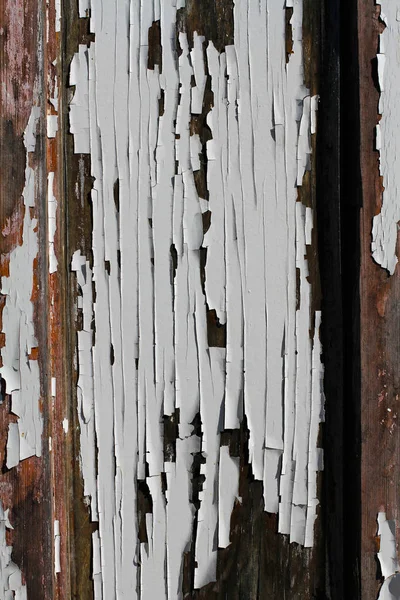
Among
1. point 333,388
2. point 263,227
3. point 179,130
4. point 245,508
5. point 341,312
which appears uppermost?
point 179,130

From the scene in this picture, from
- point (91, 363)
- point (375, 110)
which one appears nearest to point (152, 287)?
point (91, 363)

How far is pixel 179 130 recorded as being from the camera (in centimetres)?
80

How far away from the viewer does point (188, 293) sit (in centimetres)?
81

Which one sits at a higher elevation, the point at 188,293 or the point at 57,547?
the point at 188,293

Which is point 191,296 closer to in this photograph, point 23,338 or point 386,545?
point 23,338

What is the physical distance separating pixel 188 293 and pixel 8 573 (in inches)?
17.0

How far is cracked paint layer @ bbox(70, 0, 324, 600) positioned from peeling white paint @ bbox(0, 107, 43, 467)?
0.25 feet

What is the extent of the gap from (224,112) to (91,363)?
39 cm

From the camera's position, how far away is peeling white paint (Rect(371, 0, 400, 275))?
78 centimetres

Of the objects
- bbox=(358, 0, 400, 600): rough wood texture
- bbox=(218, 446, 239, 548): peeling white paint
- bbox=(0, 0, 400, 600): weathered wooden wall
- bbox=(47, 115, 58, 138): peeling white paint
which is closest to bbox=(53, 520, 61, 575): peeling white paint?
bbox=(0, 0, 400, 600): weathered wooden wall

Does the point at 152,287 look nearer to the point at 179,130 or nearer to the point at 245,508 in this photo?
the point at 179,130

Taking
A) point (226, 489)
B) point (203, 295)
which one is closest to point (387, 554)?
point (226, 489)

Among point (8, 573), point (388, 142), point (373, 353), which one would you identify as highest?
point (388, 142)

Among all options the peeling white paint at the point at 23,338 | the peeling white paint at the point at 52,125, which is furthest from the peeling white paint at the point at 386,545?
the peeling white paint at the point at 52,125
